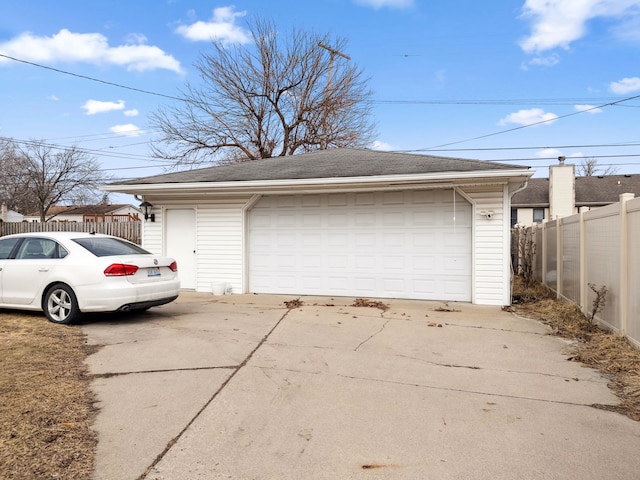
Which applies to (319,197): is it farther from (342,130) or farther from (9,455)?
(342,130)

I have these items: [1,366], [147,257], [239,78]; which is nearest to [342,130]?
[239,78]

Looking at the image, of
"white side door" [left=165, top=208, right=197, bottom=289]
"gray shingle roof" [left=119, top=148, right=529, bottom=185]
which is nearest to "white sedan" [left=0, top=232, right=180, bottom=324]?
"gray shingle roof" [left=119, top=148, right=529, bottom=185]

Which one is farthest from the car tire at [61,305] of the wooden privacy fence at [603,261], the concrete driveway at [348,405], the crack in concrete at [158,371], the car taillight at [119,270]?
the wooden privacy fence at [603,261]

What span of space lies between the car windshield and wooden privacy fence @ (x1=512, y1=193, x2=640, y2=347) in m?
7.02

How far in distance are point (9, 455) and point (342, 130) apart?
23.7m

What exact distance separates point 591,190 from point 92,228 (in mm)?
32678

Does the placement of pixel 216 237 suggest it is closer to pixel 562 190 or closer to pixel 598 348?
pixel 598 348

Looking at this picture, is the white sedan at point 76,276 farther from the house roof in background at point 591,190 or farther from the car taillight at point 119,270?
the house roof in background at point 591,190

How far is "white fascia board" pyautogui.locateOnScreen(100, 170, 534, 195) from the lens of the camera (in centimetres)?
865

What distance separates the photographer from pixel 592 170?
4244cm

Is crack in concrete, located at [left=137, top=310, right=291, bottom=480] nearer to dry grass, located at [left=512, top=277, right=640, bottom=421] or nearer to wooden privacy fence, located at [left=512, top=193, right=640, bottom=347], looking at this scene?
dry grass, located at [left=512, top=277, right=640, bottom=421]

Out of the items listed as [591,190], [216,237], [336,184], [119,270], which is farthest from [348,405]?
[591,190]

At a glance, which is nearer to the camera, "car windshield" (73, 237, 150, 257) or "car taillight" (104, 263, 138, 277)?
"car taillight" (104, 263, 138, 277)

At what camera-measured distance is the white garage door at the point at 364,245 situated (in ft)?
31.4
